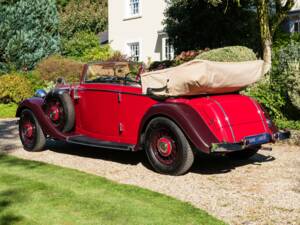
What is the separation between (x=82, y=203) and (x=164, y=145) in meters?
1.67

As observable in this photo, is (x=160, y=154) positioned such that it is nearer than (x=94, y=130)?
Yes

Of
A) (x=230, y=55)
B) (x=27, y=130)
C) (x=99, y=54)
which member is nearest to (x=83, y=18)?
(x=99, y=54)

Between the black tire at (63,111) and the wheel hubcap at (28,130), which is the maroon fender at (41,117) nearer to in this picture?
the black tire at (63,111)

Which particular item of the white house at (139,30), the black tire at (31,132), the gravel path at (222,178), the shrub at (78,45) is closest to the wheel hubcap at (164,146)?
the gravel path at (222,178)

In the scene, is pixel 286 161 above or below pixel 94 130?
below

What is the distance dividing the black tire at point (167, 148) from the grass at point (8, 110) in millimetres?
9617

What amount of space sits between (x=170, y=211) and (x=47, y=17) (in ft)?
64.4

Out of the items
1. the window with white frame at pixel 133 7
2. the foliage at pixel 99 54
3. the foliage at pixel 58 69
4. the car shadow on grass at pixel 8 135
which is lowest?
the car shadow on grass at pixel 8 135

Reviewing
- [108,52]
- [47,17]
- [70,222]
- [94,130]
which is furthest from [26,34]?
[70,222]

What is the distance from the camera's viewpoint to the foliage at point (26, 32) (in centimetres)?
2120

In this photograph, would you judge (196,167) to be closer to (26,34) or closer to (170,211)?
(170,211)

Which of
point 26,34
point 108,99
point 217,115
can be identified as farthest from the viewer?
point 26,34

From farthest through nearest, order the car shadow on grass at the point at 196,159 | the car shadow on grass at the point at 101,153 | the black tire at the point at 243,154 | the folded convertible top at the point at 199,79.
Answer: the car shadow on grass at the point at 101,153 → the black tire at the point at 243,154 → the car shadow on grass at the point at 196,159 → the folded convertible top at the point at 199,79

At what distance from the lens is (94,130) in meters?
7.54
